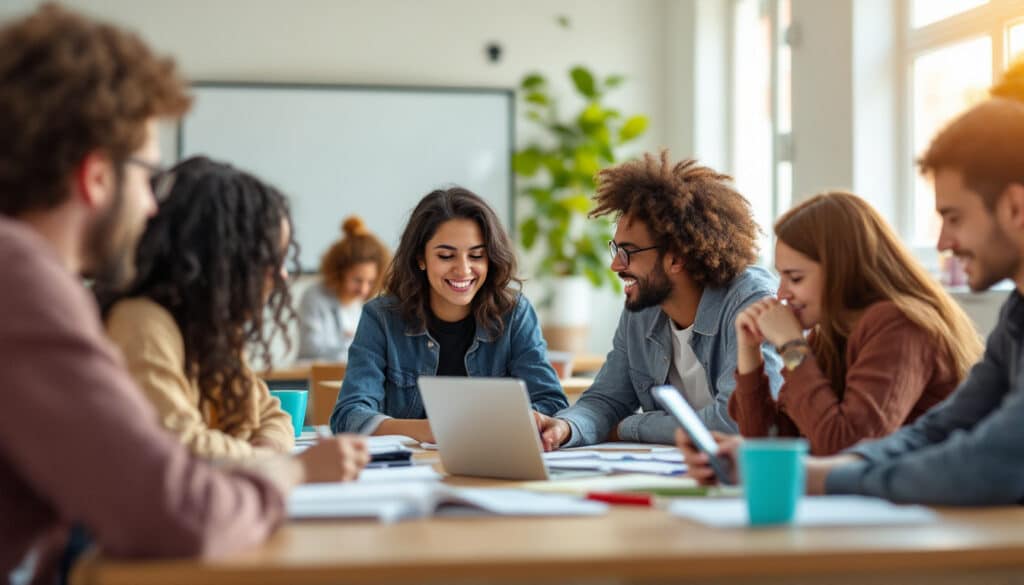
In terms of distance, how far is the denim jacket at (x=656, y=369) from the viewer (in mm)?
2584

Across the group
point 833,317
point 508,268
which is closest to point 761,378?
point 833,317

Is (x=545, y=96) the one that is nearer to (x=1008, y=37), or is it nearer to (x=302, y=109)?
(x=302, y=109)

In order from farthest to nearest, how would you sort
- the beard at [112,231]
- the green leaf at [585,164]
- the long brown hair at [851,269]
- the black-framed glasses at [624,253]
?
1. the green leaf at [585,164]
2. the black-framed glasses at [624,253]
3. the long brown hair at [851,269]
4. the beard at [112,231]

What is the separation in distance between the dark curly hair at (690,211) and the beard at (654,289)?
6 cm

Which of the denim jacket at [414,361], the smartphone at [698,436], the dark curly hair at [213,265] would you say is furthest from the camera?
the denim jacket at [414,361]

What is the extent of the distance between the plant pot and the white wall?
25 cm

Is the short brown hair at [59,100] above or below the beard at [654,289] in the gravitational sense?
above

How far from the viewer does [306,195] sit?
7297 mm

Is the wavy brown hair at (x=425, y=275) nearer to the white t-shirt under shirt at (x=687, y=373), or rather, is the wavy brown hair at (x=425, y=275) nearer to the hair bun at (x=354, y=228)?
the white t-shirt under shirt at (x=687, y=373)

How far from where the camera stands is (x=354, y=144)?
289 inches

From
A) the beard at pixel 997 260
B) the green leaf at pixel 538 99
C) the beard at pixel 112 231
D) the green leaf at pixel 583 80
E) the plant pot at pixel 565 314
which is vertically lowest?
the plant pot at pixel 565 314

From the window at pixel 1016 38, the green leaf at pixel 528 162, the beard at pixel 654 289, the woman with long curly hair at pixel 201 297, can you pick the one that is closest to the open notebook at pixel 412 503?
the woman with long curly hair at pixel 201 297

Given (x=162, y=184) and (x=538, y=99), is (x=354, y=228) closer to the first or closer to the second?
(x=538, y=99)

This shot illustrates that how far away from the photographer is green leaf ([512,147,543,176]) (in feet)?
23.9
